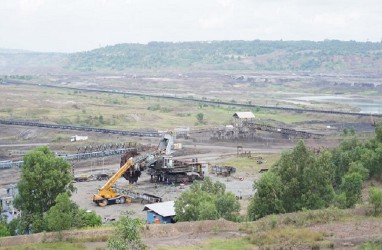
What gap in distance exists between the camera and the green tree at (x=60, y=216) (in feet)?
92.6

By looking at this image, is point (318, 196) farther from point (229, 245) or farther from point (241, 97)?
point (241, 97)

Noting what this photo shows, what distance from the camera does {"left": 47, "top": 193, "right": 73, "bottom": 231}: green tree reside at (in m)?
28.2

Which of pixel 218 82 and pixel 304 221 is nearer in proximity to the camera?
pixel 304 221

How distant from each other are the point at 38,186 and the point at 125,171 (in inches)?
939

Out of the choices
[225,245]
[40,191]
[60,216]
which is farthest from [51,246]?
[225,245]

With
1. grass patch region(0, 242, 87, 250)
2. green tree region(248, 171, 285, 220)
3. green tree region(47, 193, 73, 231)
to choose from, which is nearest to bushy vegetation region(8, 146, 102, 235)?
green tree region(47, 193, 73, 231)

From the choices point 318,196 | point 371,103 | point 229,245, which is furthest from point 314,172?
point 371,103

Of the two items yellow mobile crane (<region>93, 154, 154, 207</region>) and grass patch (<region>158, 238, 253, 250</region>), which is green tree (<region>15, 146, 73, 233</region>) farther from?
yellow mobile crane (<region>93, 154, 154, 207</region>)

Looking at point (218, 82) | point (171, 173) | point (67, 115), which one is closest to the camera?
point (171, 173)

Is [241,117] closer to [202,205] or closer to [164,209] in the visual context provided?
[164,209]

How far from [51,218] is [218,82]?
561 feet

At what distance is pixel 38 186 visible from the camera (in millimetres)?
31422

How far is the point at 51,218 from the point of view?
93.1ft

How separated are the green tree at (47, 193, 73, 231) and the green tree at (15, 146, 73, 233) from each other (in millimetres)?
2832
